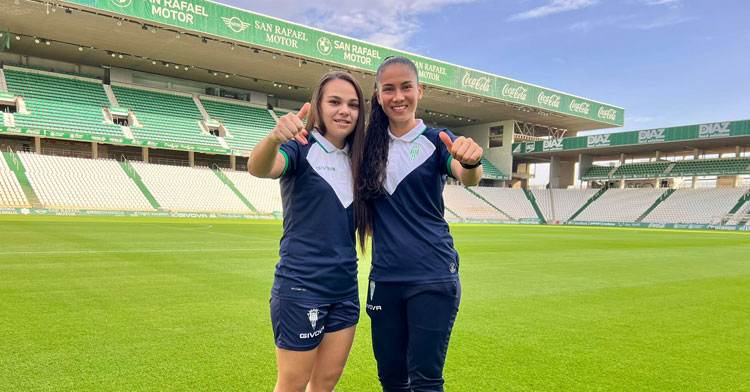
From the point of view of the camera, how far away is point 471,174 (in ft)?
6.85

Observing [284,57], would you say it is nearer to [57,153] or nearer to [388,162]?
[57,153]

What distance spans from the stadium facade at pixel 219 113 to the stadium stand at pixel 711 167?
111 millimetres

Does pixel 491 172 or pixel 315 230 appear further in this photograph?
pixel 491 172

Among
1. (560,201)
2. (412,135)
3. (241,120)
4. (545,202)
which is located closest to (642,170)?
(560,201)

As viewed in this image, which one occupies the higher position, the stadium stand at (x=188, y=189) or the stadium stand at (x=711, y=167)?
the stadium stand at (x=711, y=167)

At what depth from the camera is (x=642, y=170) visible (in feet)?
144

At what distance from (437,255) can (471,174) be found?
399mm

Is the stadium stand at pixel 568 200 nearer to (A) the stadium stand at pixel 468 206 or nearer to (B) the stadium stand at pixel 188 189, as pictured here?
(A) the stadium stand at pixel 468 206

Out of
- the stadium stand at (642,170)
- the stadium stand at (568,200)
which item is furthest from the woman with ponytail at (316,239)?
the stadium stand at (642,170)

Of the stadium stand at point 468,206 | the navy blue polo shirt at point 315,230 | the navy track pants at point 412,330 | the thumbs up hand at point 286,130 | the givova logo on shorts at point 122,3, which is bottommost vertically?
the stadium stand at point 468,206

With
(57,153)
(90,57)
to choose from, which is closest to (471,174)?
(57,153)

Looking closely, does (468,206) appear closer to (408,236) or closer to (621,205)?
(621,205)

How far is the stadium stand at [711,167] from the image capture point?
37.6 meters

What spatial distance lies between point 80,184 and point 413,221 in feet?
94.4
